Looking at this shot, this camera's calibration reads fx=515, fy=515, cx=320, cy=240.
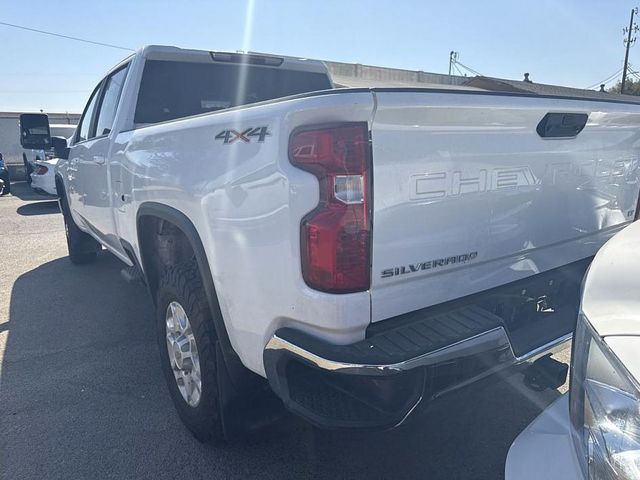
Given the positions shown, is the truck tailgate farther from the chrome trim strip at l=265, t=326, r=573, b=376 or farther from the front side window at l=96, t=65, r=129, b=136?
the front side window at l=96, t=65, r=129, b=136

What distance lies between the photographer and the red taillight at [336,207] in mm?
1765

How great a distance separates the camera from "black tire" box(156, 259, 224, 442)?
2.47 metres

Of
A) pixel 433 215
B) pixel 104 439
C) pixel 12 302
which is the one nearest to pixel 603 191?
pixel 433 215

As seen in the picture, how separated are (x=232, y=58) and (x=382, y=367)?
3.16 m

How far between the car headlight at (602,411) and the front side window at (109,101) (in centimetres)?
374

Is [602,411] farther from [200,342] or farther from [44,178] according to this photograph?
[44,178]

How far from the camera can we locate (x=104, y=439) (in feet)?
9.39

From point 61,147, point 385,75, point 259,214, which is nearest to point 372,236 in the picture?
point 259,214

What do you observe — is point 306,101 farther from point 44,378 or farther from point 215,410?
point 44,378

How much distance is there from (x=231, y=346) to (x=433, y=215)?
1.07m

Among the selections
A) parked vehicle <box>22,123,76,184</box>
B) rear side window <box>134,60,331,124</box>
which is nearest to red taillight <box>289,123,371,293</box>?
rear side window <box>134,60,331,124</box>

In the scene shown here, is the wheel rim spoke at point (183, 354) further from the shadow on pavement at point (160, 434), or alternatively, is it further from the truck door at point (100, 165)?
the truck door at point (100, 165)

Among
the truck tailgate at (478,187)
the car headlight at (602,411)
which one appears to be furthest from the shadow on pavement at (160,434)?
the car headlight at (602,411)

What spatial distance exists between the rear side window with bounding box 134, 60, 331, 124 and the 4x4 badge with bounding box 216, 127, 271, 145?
185 centimetres
